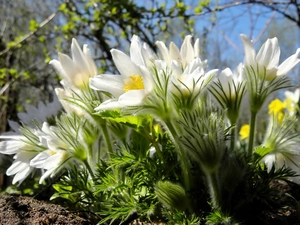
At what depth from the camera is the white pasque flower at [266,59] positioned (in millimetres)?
978

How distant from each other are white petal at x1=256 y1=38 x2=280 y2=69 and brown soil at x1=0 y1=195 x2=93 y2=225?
55cm

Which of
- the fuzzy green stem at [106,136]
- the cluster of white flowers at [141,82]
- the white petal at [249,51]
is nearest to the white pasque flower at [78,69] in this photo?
the cluster of white flowers at [141,82]

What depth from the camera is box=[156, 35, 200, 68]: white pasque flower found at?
3.26 ft

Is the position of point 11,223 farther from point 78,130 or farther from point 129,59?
point 129,59

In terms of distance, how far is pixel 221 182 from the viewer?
3.04 ft

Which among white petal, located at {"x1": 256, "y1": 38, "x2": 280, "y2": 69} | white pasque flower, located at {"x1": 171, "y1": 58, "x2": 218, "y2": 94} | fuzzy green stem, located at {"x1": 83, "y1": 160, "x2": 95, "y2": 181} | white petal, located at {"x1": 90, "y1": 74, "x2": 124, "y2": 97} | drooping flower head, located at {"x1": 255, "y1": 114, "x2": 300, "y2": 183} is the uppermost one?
white petal, located at {"x1": 90, "y1": 74, "x2": 124, "y2": 97}

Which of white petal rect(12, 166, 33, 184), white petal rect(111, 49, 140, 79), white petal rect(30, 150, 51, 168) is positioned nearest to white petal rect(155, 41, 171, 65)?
white petal rect(111, 49, 140, 79)

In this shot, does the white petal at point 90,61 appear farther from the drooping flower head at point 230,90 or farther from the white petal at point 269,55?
the white petal at point 269,55

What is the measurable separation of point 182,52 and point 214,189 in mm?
331

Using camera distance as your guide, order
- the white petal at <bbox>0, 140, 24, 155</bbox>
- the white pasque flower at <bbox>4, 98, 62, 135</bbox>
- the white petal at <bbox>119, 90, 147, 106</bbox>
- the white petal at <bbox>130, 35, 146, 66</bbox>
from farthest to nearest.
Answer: the white pasque flower at <bbox>4, 98, 62, 135</bbox> < the white petal at <bbox>0, 140, 24, 155</bbox> < the white petal at <bbox>130, 35, 146, 66</bbox> < the white petal at <bbox>119, 90, 147, 106</bbox>

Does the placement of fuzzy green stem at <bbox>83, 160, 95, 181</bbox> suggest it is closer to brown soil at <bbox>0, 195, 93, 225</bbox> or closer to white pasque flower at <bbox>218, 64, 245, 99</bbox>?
brown soil at <bbox>0, 195, 93, 225</bbox>

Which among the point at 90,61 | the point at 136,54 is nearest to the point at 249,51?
the point at 136,54

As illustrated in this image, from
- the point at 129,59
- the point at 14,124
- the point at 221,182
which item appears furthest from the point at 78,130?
Answer: the point at 14,124

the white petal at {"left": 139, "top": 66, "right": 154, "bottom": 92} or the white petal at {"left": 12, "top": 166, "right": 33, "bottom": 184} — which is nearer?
the white petal at {"left": 139, "top": 66, "right": 154, "bottom": 92}
